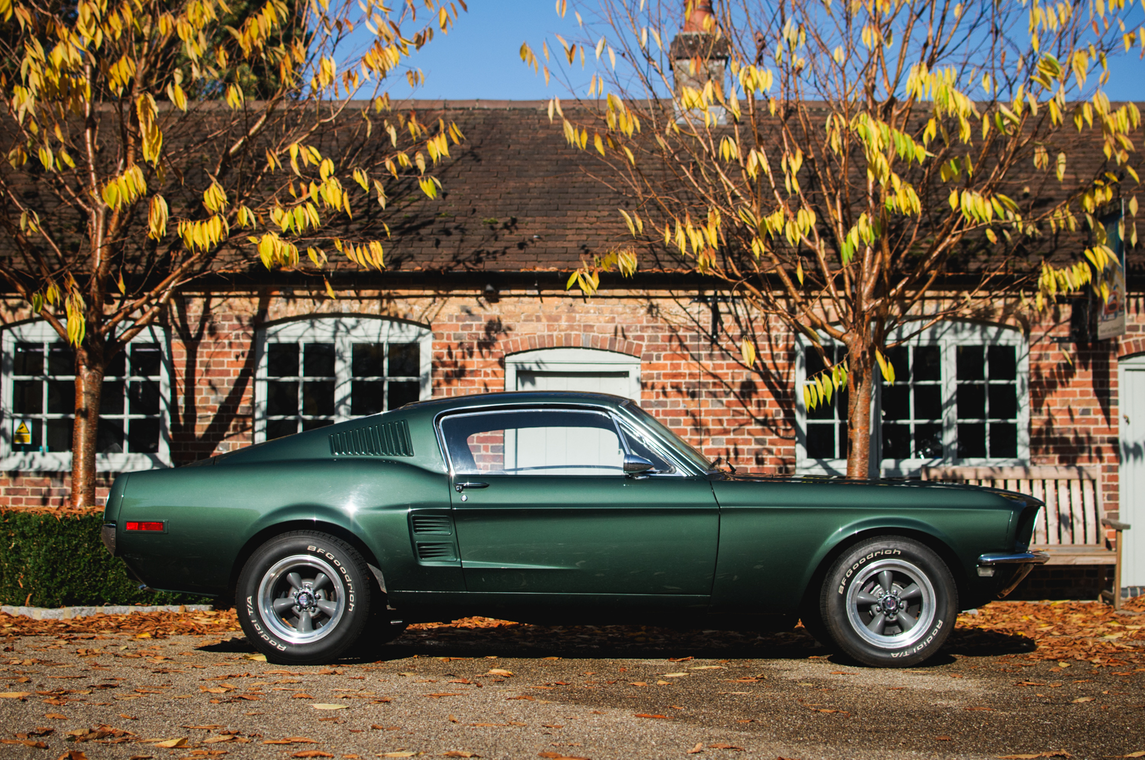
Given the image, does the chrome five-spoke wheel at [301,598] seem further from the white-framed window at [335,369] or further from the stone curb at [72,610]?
the white-framed window at [335,369]

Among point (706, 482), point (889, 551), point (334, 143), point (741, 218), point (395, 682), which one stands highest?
point (334, 143)

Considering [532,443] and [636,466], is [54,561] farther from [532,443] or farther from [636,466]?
[636,466]

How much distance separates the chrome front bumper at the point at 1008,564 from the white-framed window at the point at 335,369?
574 centimetres

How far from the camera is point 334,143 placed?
10.6 metres

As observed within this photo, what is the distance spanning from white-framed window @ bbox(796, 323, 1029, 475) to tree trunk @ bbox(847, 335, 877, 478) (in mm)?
1580

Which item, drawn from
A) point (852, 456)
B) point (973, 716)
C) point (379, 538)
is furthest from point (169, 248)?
point (973, 716)

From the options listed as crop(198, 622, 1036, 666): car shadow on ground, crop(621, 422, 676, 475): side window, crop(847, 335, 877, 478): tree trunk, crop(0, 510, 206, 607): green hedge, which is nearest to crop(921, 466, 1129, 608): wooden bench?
crop(847, 335, 877, 478): tree trunk

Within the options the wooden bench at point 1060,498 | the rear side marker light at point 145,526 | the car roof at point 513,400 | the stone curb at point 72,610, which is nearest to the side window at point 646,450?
the car roof at point 513,400

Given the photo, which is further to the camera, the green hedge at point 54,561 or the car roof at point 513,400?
the green hedge at point 54,561

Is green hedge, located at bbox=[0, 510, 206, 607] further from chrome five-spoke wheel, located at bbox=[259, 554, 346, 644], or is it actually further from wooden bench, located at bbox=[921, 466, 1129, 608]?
wooden bench, located at bbox=[921, 466, 1129, 608]

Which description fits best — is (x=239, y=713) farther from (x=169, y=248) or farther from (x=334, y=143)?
(x=334, y=143)

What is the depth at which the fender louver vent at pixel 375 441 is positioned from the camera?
197 inches

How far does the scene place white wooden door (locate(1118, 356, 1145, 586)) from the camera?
8977 millimetres

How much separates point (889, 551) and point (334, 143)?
811 cm
